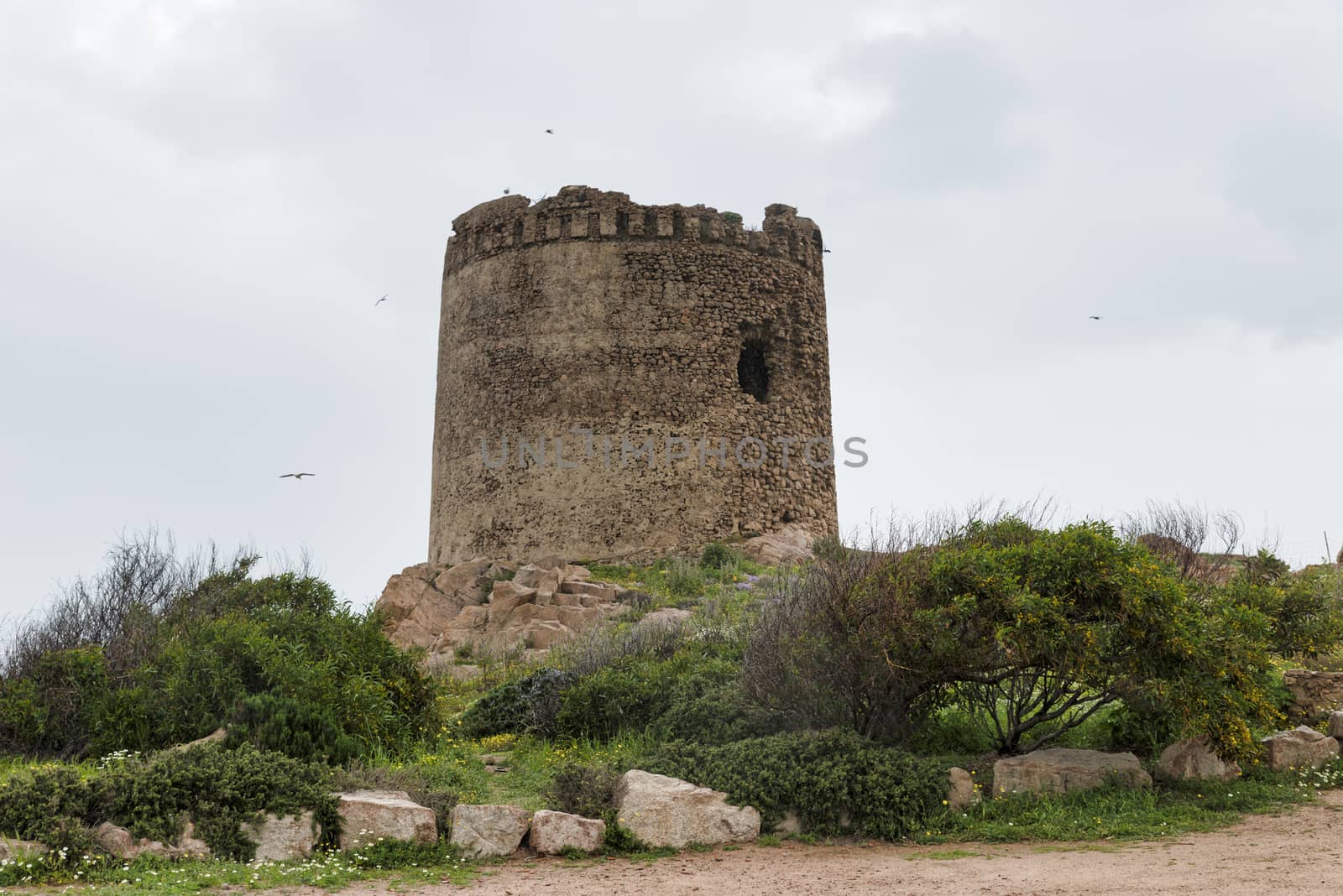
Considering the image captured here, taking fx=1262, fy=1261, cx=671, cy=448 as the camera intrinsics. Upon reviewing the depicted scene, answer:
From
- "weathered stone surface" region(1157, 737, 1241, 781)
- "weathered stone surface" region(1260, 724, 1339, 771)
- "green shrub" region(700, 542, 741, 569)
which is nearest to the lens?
"weathered stone surface" region(1157, 737, 1241, 781)

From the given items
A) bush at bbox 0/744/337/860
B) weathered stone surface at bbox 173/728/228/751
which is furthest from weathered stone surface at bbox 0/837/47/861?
weathered stone surface at bbox 173/728/228/751

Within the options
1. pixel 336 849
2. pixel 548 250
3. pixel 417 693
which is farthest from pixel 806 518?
pixel 336 849

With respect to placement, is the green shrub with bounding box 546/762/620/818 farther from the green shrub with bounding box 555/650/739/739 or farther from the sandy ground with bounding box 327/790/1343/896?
the green shrub with bounding box 555/650/739/739

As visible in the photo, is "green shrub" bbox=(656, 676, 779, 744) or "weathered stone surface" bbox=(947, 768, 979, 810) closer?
"weathered stone surface" bbox=(947, 768, 979, 810)

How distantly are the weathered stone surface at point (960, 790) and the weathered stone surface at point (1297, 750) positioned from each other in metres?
2.52

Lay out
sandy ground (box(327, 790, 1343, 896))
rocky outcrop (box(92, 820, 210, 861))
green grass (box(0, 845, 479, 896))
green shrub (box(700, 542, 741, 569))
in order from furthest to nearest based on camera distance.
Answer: green shrub (box(700, 542, 741, 569))
rocky outcrop (box(92, 820, 210, 861))
green grass (box(0, 845, 479, 896))
sandy ground (box(327, 790, 1343, 896))

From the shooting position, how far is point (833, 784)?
8.85 m

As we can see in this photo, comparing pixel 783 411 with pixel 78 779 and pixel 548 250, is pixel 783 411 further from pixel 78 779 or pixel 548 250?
pixel 78 779

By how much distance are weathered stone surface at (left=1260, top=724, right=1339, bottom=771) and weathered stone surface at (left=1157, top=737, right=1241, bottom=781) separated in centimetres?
45

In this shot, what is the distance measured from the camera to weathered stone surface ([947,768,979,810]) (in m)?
9.05

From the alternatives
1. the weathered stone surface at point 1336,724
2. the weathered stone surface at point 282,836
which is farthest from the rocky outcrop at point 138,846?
the weathered stone surface at point 1336,724

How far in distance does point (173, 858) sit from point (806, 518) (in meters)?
14.0

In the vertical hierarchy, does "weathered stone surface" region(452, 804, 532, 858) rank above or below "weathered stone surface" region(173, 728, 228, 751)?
below

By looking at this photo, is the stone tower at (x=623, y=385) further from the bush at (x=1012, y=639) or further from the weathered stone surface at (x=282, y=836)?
the weathered stone surface at (x=282, y=836)
